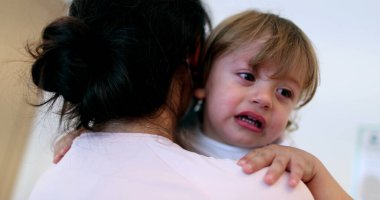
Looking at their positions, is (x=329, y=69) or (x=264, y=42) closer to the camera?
(x=264, y=42)

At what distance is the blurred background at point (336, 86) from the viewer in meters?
1.50

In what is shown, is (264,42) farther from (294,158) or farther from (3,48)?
(3,48)

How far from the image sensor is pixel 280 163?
580 millimetres

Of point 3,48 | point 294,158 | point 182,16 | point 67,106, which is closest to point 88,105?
point 67,106

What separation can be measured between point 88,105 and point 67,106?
75 mm

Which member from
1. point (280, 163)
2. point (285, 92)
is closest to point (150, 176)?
point (280, 163)

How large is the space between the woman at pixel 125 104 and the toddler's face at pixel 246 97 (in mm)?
282

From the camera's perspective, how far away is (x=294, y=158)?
64cm

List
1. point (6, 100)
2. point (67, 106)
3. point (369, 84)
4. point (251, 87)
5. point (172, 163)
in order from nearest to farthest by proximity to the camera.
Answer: point (172, 163) → point (67, 106) → point (251, 87) → point (369, 84) → point (6, 100)

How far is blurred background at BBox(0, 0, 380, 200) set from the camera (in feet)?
4.91

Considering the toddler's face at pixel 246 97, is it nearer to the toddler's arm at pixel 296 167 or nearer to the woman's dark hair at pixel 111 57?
the toddler's arm at pixel 296 167

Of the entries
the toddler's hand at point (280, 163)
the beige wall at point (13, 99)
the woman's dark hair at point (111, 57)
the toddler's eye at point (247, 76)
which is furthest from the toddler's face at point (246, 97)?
the beige wall at point (13, 99)

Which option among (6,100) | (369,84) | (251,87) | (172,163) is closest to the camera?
(172,163)

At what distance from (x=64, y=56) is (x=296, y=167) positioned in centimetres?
40
